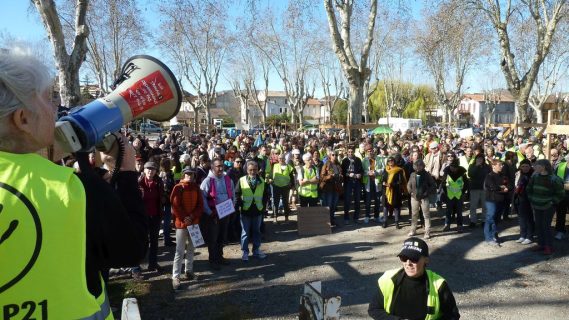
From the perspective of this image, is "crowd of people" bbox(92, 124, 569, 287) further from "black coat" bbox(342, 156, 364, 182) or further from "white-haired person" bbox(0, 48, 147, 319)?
"white-haired person" bbox(0, 48, 147, 319)

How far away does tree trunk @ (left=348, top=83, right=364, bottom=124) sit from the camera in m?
14.9

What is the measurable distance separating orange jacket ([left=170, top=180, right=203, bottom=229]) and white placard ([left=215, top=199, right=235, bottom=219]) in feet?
1.36

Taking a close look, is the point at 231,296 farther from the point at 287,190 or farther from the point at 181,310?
the point at 287,190

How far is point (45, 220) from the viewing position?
1078 millimetres

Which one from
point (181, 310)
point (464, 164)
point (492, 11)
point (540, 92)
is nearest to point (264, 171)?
point (464, 164)

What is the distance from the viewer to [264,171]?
1106 cm

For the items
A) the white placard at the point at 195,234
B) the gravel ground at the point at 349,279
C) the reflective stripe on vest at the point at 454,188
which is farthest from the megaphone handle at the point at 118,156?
the reflective stripe on vest at the point at 454,188

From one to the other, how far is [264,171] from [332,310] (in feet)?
29.8

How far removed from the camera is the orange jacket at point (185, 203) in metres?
6.52

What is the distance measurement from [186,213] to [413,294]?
4.22 meters

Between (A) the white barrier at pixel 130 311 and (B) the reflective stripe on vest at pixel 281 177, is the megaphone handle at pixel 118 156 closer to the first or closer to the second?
(A) the white barrier at pixel 130 311

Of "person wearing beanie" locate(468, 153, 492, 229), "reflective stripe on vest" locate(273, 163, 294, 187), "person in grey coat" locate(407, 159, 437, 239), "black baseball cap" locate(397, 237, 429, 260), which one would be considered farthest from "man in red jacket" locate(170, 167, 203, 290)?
"person wearing beanie" locate(468, 153, 492, 229)

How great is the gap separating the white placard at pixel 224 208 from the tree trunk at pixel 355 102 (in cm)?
890

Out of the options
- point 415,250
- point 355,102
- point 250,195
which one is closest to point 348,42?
point 355,102
